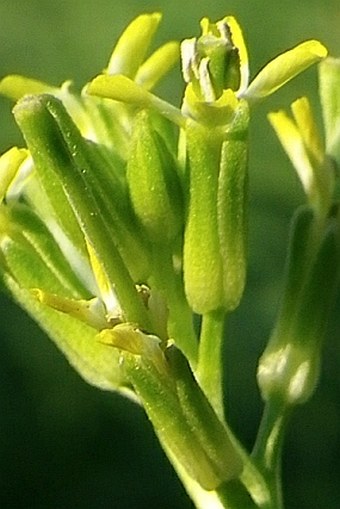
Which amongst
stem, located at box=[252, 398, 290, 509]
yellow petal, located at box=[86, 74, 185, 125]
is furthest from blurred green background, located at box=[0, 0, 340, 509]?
yellow petal, located at box=[86, 74, 185, 125]

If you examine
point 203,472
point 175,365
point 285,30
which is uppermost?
point 175,365

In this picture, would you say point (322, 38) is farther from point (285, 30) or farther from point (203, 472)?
point (203, 472)

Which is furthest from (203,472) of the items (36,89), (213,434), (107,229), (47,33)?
(47,33)

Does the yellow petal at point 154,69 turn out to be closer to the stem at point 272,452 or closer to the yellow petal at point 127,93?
the yellow petal at point 127,93

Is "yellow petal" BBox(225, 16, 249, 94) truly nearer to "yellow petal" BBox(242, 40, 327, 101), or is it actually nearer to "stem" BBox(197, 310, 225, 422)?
"yellow petal" BBox(242, 40, 327, 101)

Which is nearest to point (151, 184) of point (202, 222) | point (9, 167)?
point (202, 222)

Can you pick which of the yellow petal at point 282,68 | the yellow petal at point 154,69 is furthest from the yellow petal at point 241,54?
the yellow petal at point 154,69
